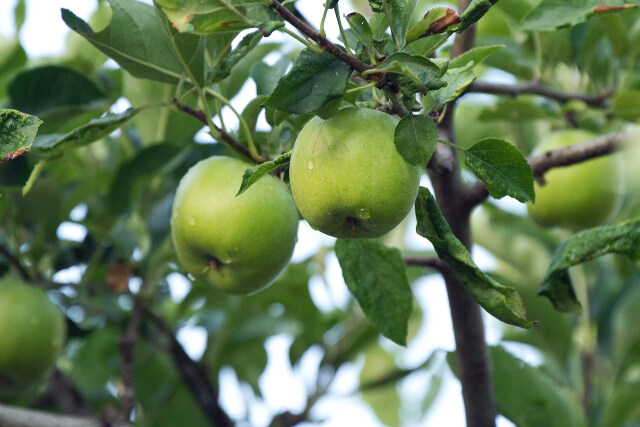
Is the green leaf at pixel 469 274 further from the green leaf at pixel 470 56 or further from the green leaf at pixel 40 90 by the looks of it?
the green leaf at pixel 40 90

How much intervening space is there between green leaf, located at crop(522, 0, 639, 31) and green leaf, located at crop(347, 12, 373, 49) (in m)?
0.40

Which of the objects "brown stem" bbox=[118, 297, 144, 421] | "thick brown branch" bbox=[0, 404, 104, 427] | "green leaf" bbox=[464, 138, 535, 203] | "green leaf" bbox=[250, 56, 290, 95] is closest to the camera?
"green leaf" bbox=[464, 138, 535, 203]

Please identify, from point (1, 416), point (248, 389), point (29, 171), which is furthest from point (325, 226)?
point (248, 389)

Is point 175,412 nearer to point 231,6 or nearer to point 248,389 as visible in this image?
point 248,389

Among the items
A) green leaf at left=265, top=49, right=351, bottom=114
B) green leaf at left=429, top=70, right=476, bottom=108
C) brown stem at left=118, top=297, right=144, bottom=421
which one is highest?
green leaf at left=265, top=49, right=351, bottom=114

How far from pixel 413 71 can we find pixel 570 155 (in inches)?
19.3

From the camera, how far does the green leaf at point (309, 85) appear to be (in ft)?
2.45

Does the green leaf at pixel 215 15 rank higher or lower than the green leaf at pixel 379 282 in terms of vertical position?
higher

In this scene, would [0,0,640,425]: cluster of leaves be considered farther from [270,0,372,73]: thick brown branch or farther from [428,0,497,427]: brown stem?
[428,0,497,427]: brown stem

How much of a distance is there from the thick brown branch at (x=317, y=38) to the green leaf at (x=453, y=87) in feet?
0.32

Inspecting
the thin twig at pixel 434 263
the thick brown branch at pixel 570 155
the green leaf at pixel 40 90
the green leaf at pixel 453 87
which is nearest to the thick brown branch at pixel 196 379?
the green leaf at pixel 40 90

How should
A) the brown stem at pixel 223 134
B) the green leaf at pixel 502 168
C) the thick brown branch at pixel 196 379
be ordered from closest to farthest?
the green leaf at pixel 502 168 → the brown stem at pixel 223 134 → the thick brown branch at pixel 196 379

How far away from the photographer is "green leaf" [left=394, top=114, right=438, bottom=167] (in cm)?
76

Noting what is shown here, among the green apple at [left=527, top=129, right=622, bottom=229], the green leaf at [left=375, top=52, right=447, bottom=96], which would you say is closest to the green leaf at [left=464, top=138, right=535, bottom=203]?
the green leaf at [left=375, top=52, right=447, bottom=96]
